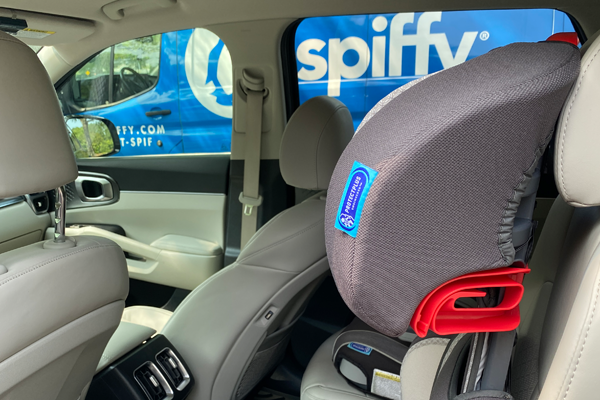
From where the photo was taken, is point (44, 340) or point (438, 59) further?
point (438, 59)

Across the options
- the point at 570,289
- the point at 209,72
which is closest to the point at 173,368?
the point at 570,289

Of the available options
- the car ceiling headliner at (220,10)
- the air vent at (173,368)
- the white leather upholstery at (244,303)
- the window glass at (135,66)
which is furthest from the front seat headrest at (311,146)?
the window glass at (135,66)

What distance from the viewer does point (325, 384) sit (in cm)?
132

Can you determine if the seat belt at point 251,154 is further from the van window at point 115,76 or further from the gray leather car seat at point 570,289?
the gray leather car seat at point 570,289

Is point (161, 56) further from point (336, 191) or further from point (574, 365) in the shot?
point (574, 365)

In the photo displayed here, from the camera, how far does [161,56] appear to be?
2482mm

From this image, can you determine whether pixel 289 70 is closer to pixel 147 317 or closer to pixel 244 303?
pixel 244 303

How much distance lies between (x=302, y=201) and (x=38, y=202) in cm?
138

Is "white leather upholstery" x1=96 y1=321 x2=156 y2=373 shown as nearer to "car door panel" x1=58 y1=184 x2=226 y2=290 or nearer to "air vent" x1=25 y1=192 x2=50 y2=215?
"car door panel" x1=58 y1=184 x2=226 y2=290

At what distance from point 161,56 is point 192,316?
149 cm

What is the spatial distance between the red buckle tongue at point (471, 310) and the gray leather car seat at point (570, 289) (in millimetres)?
72

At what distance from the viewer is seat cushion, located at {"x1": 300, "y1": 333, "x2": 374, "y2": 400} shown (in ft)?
4.20

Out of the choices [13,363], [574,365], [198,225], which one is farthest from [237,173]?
[574,365]

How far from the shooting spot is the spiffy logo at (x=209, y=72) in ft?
7.58
